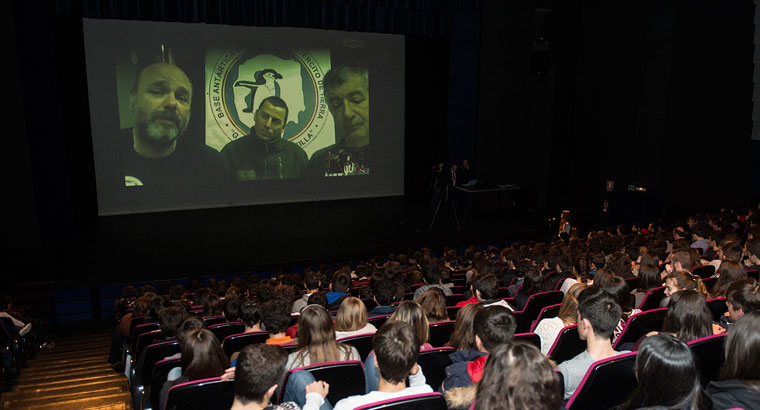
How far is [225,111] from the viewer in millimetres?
13320

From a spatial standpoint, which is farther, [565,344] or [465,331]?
[565,344]

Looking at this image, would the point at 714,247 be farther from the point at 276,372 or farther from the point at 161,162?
the point at 161,162

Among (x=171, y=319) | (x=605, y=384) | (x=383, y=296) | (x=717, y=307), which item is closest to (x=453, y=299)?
(x=383, y=296)

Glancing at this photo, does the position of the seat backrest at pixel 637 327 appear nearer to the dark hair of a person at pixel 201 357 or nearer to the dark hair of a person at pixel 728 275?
the dark hair of a person at pixel 728 275

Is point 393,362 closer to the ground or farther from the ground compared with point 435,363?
farther from the ground

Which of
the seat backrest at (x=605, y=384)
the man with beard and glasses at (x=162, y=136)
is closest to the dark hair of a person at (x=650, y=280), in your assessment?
the seat backrest at (x=605, y=384)

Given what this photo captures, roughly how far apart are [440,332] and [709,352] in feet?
5.18

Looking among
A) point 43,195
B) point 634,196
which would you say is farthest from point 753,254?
point 43,195

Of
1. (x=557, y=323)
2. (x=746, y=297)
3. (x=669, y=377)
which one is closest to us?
(x=669, y=377)

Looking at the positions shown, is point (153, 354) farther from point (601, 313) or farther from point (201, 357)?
point (601, 313)

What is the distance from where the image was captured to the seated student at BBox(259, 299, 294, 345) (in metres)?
3.66

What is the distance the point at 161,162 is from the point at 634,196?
10.8 metres

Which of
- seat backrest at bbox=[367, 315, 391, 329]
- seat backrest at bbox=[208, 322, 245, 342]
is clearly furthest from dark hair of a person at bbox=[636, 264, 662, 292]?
seat backrest at bbox=[208, 322, 245, 342]

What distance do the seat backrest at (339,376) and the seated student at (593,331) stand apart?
982 mm
